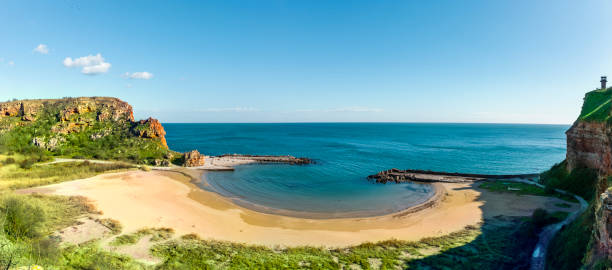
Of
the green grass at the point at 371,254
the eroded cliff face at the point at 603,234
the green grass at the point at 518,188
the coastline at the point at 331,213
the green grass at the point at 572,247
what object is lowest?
the coastline at the point at 331,213

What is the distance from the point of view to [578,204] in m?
24.8

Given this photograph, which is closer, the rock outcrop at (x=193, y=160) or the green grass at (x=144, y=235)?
the green grass at (x=144, y=235)

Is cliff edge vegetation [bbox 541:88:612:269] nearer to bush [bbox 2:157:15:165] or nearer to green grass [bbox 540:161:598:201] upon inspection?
green grass [bbox 540:161:598:201]

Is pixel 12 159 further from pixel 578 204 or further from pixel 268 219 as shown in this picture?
pixel 578 204

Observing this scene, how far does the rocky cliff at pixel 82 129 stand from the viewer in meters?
46.9

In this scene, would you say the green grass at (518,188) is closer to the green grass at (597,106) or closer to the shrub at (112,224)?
the green grass at (597,106)

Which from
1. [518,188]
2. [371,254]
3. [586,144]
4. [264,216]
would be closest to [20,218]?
[264,216]

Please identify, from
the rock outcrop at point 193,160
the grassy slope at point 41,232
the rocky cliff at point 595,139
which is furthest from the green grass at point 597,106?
the rock outcrop at point 193,160

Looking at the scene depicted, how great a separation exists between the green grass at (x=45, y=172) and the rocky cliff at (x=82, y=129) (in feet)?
20.7

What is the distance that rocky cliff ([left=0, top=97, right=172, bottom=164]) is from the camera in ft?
154

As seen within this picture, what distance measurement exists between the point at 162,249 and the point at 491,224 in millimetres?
28191

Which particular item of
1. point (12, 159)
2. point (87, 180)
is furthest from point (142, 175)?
point (12, 159)

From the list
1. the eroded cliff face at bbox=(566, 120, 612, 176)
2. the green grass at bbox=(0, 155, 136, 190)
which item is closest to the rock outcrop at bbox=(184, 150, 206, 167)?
the green grass at bbox=(0, 155, 136, 190)

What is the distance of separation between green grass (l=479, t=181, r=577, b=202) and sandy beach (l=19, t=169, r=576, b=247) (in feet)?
4.80
